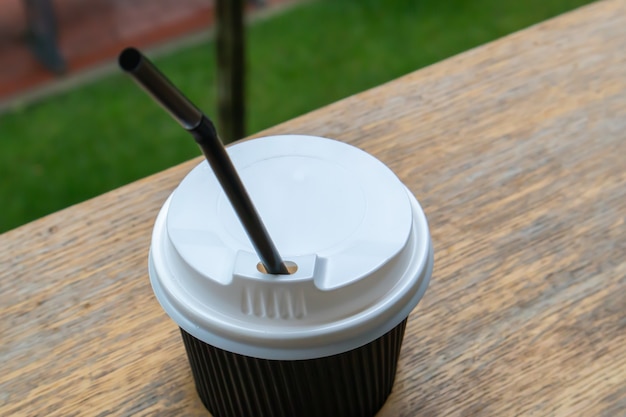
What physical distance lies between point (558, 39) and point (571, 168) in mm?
238

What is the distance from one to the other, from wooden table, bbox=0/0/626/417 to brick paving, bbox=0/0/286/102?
175 centimetres

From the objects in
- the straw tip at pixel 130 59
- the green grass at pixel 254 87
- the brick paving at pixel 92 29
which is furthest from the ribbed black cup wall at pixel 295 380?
the brick paving at pixel 92 29

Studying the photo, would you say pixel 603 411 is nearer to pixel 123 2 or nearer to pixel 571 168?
Result: pixel 571 168

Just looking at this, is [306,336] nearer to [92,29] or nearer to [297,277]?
[297,277]

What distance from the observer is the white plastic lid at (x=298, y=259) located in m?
0.51

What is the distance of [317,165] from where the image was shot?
0.58 metres

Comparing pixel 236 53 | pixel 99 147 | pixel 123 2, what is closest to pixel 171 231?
pixel 236 53

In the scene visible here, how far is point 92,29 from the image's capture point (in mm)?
2635

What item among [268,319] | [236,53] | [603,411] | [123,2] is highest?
[268,319]

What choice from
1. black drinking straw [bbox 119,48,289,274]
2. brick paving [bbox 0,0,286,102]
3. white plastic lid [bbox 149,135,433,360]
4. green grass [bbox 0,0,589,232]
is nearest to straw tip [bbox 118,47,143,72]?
black drinking straw [bbox 119,48,289,274]

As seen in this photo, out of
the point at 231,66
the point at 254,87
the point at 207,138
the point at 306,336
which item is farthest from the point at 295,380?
the point at 254,87

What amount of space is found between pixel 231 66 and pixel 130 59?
1.03 meters

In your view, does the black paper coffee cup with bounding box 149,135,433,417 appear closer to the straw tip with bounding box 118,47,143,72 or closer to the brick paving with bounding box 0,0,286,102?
the straw tip with bounding box 118,47,143,72

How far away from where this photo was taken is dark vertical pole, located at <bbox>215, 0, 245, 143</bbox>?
1367mm
